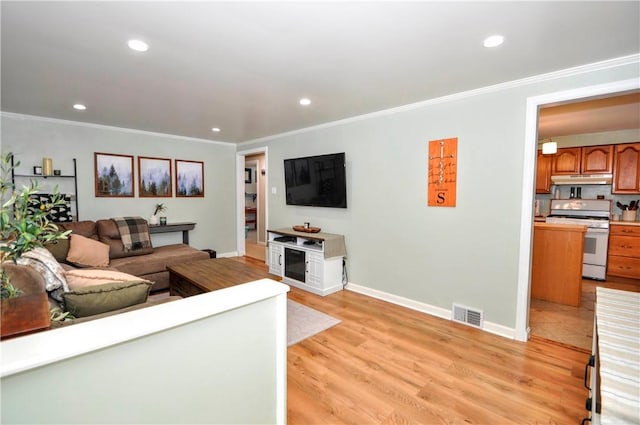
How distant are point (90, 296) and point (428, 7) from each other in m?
2.40

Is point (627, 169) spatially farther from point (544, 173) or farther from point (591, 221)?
point (544, 173)

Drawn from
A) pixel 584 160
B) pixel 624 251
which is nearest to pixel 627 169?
pixel 584 160

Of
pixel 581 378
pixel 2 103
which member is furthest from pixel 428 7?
pixel 2 103

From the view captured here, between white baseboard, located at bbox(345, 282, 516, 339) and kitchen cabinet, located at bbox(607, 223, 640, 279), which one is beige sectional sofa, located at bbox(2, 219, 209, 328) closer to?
white baseboard, located at bbox(345, 282, 516, 339)

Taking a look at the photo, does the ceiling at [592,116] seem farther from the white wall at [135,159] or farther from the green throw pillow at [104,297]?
the white wall at [135,159]

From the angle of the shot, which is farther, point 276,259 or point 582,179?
point 582,179

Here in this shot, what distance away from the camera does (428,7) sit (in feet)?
5.45

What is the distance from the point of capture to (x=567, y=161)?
540 cm

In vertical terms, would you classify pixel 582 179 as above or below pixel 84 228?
above

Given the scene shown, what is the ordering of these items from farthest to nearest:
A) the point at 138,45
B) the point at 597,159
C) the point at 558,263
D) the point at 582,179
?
the point at 582,179 < the point at 597,159 < the point at 558,263 < the point at 138,45

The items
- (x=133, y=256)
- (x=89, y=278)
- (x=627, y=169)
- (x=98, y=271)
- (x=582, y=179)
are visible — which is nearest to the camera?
(x=89, y=278)

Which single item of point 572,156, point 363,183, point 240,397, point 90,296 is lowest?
point 240,397

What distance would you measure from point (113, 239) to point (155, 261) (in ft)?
2.61

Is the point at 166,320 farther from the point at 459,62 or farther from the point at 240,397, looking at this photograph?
the point at 459,62
